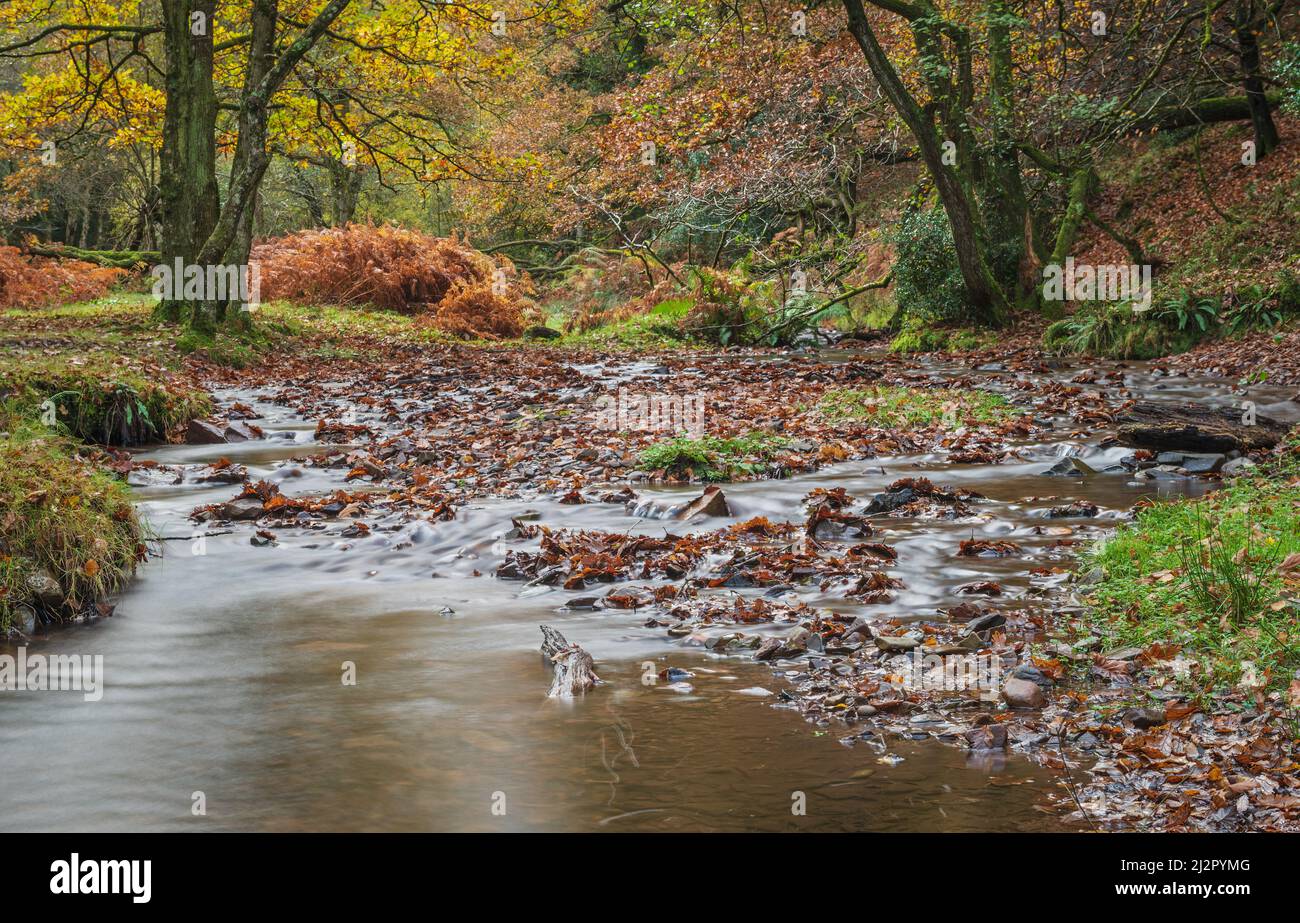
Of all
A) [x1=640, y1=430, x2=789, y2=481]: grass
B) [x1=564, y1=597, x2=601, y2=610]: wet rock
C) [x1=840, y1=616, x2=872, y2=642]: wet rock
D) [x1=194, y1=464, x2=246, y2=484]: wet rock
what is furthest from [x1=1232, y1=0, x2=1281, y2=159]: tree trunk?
[x1=194, y1=464, x2=246, y2=484]: wet rock

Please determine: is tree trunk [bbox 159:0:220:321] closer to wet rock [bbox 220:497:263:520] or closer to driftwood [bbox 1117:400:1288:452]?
wet rock [bbox 220:497:263:520]

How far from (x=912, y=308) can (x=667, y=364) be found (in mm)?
5215

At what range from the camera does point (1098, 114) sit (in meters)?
15.1

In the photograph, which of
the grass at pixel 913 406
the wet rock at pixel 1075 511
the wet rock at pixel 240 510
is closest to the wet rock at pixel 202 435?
the wet rock at pixel 240 510

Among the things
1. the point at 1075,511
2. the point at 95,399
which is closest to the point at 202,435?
the point at 95,399

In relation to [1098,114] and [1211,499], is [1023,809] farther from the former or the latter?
[1098,114]

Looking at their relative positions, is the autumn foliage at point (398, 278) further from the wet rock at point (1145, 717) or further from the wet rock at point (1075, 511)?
the wet rock at point (1145, 717)

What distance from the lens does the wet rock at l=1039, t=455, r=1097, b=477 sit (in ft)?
27.8

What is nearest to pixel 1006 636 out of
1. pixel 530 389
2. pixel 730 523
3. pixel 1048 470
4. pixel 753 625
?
pixel 753 625

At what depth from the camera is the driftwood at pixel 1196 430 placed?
8430mm

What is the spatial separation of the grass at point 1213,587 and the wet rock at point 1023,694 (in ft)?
2.07

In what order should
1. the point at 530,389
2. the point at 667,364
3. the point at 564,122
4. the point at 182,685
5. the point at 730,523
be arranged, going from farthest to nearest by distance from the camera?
the point at 564,122
the point at 667,364
the point at 530,389
the point at 730,523
the point at 182,685

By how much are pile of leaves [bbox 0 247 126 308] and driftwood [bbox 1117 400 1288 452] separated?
71.2 ft

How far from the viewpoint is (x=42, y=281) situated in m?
23.1
